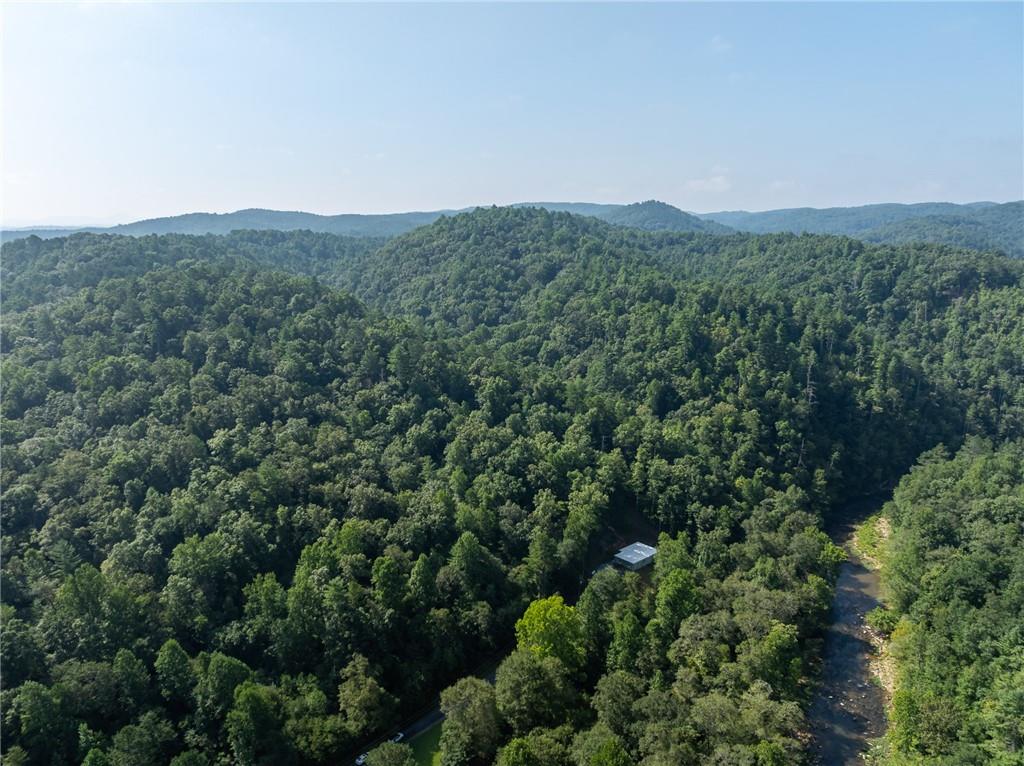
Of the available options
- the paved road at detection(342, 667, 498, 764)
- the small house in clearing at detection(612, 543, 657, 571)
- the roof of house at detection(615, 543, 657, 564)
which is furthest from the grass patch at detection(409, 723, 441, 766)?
the roof of house at detection(615, 543, 657, 564)

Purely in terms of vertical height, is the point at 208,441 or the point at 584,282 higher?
the point at 584,282

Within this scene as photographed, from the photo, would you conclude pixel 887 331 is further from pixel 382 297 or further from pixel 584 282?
pixel 382 297

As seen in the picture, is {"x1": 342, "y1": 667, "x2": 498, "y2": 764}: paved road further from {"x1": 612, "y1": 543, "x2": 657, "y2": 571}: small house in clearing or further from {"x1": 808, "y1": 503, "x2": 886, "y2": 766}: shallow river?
{"x1": 808, "y1": 503, "x2": 886, "y2": 766}: shallow river

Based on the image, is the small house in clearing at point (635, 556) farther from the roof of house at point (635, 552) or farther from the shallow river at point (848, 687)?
the shallow river at point (848, 687)

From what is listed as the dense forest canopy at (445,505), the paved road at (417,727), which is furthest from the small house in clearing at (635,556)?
the paved road at (417,727)

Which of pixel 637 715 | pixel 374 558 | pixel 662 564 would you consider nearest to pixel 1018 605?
pixel 662 564
